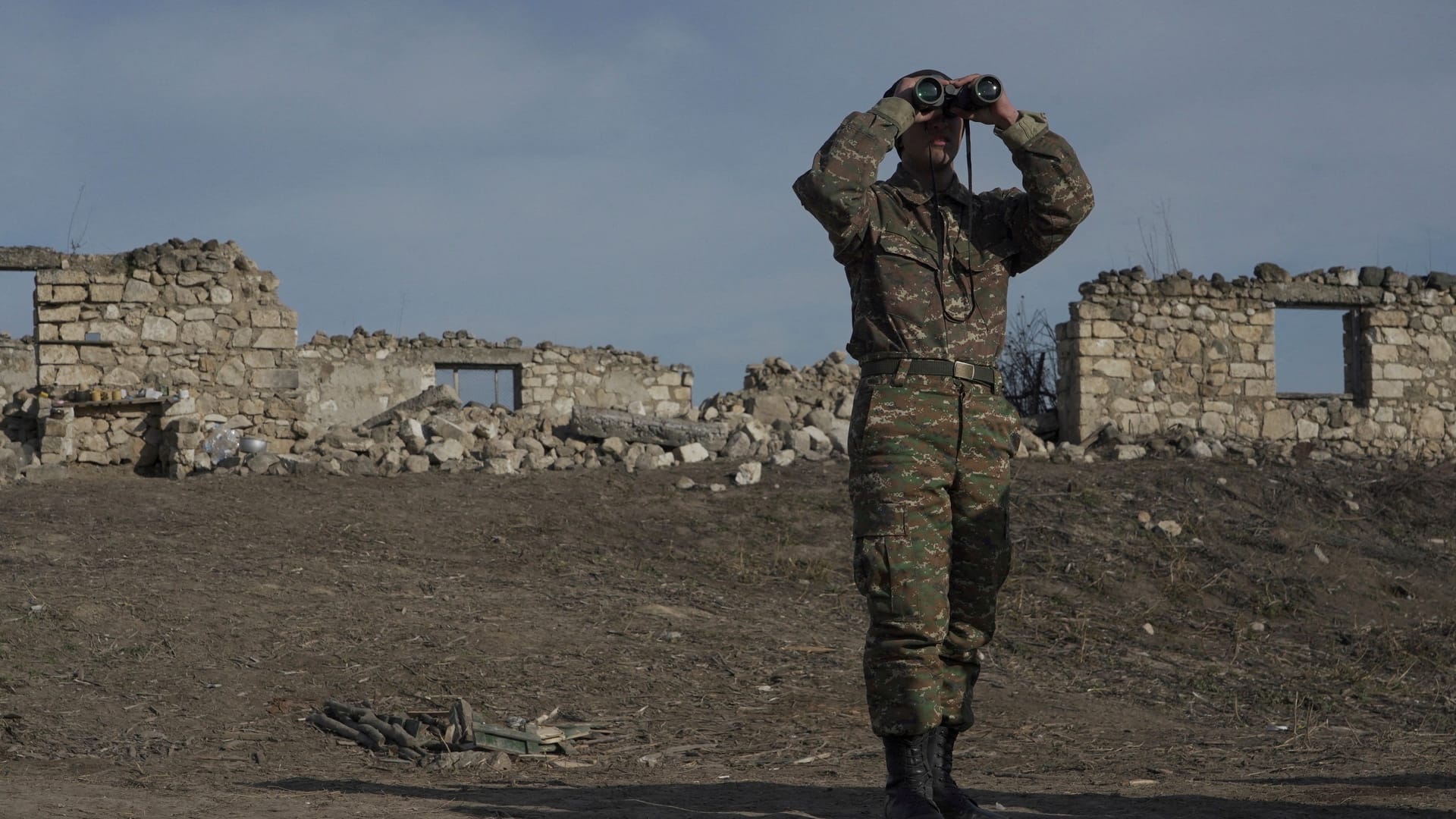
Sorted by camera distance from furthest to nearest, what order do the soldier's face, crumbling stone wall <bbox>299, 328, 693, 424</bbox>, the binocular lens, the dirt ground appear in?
crumbling stone wall <bbox>299, 328, 693, 424</bbox> → the dirt ground → the soldier's face → the binocular lens

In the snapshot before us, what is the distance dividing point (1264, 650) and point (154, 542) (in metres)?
6.61

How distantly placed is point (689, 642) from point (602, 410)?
679cm

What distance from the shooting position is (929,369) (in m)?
3.40

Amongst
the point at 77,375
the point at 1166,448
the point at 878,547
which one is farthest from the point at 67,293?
the point at 878,547

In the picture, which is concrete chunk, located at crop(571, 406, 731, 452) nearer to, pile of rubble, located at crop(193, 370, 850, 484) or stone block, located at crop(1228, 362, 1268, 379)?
pile of rubble, located at crop(193, 370, 850, 484)

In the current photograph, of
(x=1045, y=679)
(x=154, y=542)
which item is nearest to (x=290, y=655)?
(x=154, y=542)

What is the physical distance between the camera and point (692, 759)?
473 cm

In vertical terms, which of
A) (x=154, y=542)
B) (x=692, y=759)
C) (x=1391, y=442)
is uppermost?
(x=1391, y=442)

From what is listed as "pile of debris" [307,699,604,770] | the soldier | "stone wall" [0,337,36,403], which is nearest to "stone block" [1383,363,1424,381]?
"pile of debris" [307,699,604,770]

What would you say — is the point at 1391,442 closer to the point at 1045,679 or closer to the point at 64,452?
the point at 1045,679

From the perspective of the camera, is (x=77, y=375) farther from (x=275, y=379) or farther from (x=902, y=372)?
(x=902, y=372)

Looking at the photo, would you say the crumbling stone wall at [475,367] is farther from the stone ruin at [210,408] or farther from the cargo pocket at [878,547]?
the cargo pocket at [878,547]

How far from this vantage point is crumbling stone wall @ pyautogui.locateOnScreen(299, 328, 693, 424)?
18.7 m

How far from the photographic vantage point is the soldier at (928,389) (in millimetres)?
3234
